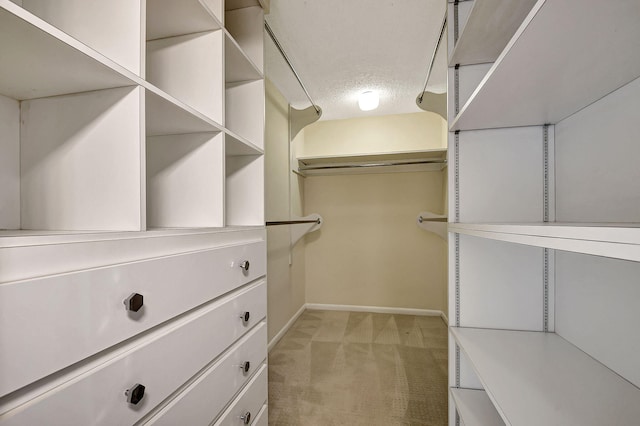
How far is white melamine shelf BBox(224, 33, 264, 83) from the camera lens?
3.63 ft

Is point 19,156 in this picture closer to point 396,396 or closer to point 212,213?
point 212,213

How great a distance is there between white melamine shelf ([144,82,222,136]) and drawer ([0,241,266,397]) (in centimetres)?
42

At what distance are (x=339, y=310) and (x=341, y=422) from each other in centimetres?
176

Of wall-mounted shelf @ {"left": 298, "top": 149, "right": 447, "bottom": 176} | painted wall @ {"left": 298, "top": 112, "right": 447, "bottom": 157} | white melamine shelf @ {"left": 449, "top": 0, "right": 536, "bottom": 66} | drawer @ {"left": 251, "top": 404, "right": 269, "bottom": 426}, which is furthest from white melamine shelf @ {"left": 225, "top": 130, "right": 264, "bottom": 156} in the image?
painted wall @ {"left": 298, "top": 112, "right": 447, "bottom": 157}

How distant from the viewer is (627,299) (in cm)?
81

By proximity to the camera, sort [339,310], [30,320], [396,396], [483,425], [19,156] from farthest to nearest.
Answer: [339,310] → [396,396] → [483,425] → [19,156] → [30,320]

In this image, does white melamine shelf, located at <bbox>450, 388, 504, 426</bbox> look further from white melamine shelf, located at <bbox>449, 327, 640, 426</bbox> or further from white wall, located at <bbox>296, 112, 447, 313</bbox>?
white wall, located at <bbox>296, 112, 447, 313</bbox>

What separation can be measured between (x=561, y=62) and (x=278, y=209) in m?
2.10

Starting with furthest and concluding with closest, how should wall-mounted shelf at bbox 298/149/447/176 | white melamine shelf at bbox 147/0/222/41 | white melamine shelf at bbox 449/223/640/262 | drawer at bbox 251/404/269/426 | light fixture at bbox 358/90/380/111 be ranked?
wall-mounted shelf at bbox 298/149/447/176 < light fixture at bbox 358/90/380/111 < drawer at bbox 251/404/269/426 < white melamine shelf at bbox 147/0/222/41 < white melamine shelf at bbox 449/223/640/262

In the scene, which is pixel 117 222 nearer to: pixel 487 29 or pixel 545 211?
pixel 487 29

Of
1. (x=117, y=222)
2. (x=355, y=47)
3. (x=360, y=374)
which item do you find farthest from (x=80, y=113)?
(x=360, y=374)

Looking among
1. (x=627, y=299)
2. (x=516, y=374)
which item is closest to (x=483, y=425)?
(x=516, y=374)

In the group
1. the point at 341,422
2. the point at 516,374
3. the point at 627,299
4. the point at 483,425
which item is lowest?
the point at 341,422

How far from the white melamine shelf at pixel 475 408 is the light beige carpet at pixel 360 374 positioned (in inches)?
17.2
